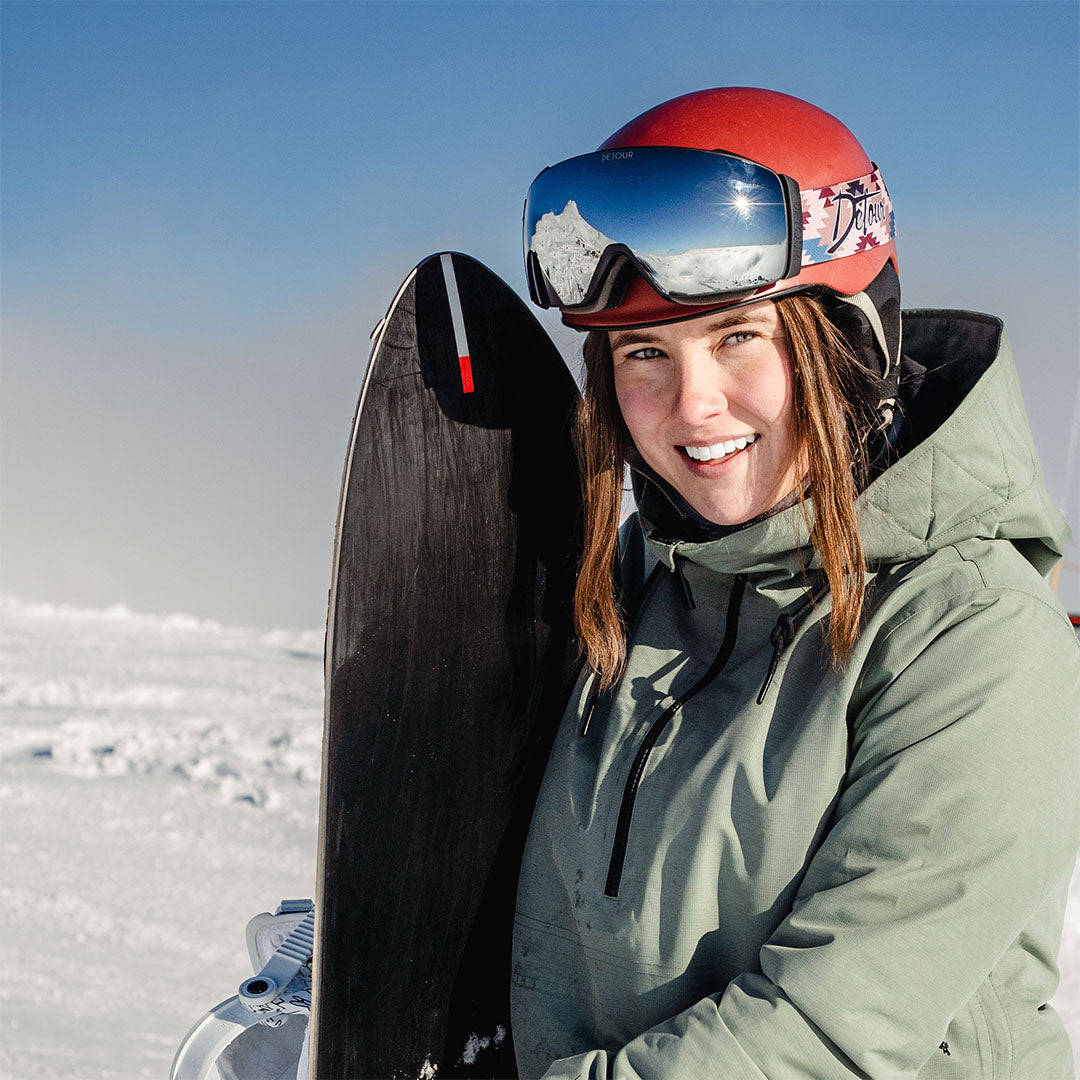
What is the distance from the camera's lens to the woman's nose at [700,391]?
4.88 feet

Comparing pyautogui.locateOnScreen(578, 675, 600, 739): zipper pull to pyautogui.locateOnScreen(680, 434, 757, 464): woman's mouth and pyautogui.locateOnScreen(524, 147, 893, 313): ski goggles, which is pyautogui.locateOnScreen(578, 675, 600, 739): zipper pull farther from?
pyautogui.locateOnScreen(524, 147, 893, 313): ski goggles

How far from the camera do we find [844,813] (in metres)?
1.24

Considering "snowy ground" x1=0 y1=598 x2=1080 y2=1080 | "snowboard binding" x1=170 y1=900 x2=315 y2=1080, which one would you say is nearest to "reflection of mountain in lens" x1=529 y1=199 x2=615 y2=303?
"snowboard binding" x1=170 y1=900 x2=315 y2=1080

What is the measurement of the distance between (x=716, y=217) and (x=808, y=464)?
0.37 metres

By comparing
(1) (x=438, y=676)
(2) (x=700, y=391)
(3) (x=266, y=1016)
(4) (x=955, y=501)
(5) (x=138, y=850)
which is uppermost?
(2) (x=700, y=391)

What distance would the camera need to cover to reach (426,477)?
1826 millimetres

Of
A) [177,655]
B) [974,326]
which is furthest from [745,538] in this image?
[177,655]

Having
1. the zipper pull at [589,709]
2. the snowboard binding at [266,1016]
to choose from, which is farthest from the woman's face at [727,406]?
the snowboard binding at [266,1016]

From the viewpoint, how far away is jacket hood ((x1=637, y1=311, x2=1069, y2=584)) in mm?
1339

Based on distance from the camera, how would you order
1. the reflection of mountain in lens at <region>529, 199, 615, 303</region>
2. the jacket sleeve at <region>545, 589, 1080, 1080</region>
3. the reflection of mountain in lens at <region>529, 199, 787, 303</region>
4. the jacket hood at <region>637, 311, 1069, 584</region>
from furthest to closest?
the reflection of mountain in lens at <region>529, 199, 615, 303</region> < the reflection of mountain in lens at <region>529, 199, 787, 303</region> < the jacket hood at <region>637, 311, 1069, 584</region> < the jacket sleeve at <region>545, 589, 1080, 1080</region>

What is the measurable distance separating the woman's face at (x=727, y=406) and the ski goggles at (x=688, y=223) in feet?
0.20

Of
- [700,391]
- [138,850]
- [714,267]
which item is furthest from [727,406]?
[138,850]

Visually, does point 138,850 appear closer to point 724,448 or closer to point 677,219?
point 724,448

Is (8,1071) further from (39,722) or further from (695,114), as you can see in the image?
(39,722)
